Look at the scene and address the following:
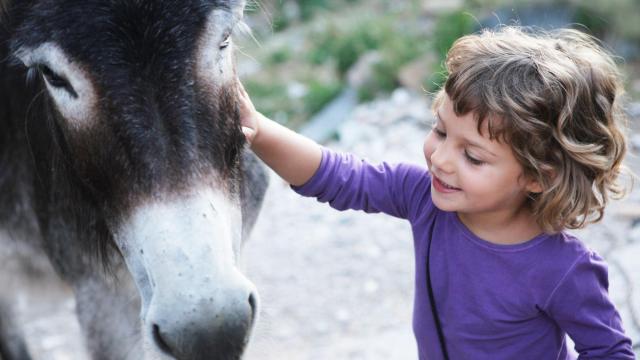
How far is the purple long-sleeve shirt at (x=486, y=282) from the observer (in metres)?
1.66

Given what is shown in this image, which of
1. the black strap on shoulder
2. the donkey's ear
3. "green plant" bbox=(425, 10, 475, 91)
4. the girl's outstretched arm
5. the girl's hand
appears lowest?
"green plant" bbox=(425, 10, 475, 91)

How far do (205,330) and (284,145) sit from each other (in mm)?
631

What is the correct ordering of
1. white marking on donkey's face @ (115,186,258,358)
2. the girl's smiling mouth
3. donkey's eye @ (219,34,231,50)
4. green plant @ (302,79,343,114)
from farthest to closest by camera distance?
green plant @ (302,79,343,114) → donkey's eye @ (219,34,231,50) → the girl's smiling mouth → white marking on donkey's face @ (115,186,258,358)

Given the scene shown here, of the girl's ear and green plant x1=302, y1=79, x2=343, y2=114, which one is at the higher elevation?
the girl's ear

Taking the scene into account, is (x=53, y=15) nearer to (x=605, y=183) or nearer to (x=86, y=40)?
(x=86, y=40)

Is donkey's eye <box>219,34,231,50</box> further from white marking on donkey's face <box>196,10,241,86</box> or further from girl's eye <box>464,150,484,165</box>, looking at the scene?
girl's eye <box>464,150,484,165</box>

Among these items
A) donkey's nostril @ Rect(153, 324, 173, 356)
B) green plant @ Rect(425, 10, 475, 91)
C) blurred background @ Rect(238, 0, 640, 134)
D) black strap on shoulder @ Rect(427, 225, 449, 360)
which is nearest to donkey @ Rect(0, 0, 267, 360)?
donkey's nostril @ Rect(153, 324, 173, 356)

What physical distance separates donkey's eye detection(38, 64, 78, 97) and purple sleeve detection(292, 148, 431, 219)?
0.66m

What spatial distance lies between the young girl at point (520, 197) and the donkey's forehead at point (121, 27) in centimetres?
64

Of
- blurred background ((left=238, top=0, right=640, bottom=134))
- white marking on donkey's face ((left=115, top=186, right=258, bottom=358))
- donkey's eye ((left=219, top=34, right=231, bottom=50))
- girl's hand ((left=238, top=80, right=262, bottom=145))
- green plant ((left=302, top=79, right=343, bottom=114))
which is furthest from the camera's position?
green plant ((left=302, top=79, right=343, bottom=114))

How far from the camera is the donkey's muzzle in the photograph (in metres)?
1.52

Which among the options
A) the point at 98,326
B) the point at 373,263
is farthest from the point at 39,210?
the point at 373,263

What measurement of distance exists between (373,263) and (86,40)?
2820 mm

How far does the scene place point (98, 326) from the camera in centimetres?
260
